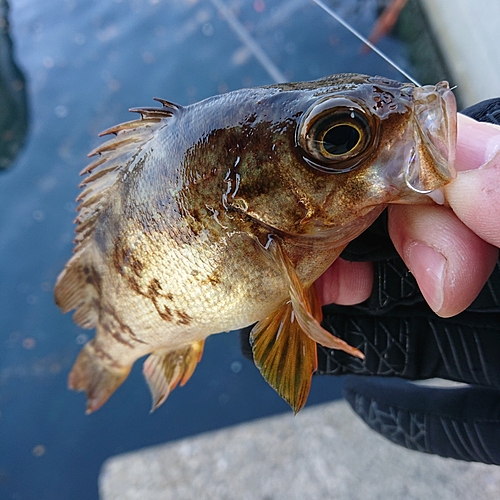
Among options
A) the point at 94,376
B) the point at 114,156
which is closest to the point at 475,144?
the point at 114,156

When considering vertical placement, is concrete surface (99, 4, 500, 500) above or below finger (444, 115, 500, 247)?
below

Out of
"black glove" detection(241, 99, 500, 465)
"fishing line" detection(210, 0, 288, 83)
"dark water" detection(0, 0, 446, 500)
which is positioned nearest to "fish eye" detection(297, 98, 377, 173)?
"black glove" detection(241, 99, 500, 465)

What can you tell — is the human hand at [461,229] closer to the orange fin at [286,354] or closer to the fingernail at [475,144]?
the fingernail at [475,144]

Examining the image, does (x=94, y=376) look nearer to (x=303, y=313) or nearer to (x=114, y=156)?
(x=114, y=156)

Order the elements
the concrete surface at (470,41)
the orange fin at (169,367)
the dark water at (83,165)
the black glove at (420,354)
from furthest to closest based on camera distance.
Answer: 1. the concrete surface at (470,41)
2. the dark water at (83,165)
3. the orange fin at (169,367)
4. the black glove at (420,354)

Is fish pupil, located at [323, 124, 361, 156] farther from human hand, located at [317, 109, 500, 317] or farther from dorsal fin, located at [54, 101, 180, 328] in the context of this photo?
dorsal fin, located at [54, 101, 180, 328]

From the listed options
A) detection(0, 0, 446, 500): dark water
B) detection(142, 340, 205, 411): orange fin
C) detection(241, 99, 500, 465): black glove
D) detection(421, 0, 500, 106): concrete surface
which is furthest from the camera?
detection(421, 0, 500, 106): concrete surface

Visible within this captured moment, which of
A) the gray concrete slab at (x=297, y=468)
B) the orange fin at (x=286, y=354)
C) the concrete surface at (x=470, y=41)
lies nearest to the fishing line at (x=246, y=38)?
the concrete surface at (x=470, y=41)
